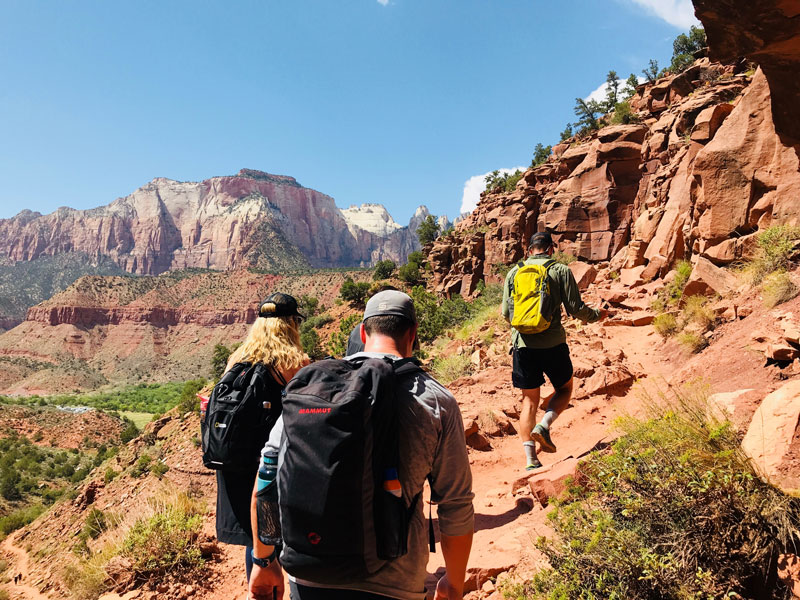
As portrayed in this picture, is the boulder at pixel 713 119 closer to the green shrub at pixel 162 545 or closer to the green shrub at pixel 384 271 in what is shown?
the green shrub at pixel 162 545

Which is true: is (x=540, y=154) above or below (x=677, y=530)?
above

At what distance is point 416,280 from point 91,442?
2641 cm

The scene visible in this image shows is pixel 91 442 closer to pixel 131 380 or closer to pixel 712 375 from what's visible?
pixel 712 375

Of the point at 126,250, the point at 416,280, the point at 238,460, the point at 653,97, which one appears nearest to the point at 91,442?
the point at 416,280

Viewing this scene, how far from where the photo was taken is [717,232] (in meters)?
6.70

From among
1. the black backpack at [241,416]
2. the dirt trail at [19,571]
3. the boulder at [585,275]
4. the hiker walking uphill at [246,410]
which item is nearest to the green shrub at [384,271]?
the boulder at [585,275]

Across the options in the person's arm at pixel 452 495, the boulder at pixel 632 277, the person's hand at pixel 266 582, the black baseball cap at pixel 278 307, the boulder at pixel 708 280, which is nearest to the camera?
the person's arm at pixel 452 495

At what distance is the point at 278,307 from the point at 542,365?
242cm

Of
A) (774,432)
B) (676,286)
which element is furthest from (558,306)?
(676,286)

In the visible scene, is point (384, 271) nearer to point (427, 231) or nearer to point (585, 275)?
point (427, 231)

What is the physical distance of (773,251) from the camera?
537 centimetres

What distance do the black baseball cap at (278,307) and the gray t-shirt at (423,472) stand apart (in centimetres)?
102

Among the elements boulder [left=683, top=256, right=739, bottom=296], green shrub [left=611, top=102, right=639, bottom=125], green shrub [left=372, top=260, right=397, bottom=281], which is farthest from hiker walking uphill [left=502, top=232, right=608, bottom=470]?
green shrub [left=372, top=260, right=397, bottom=281]

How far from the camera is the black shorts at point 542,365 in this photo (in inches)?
154
